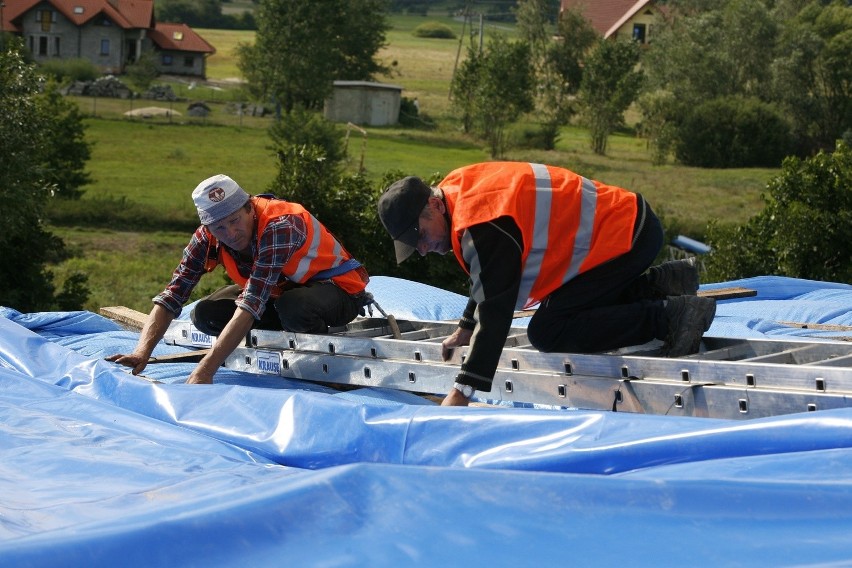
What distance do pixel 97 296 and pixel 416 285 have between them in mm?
7765

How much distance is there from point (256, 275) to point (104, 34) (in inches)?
2169

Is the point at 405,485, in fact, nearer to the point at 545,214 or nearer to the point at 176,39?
the point at 545,214

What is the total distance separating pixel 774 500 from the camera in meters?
2.59

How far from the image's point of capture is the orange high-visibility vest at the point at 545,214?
3801 millimetres

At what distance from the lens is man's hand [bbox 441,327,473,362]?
436 cm

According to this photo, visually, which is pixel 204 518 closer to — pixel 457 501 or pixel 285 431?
pixel 457 501

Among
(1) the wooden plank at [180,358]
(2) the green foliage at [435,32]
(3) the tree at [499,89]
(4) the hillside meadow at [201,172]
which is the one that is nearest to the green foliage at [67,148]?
(4) the hillside meadow at [201,172]

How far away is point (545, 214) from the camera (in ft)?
12.7

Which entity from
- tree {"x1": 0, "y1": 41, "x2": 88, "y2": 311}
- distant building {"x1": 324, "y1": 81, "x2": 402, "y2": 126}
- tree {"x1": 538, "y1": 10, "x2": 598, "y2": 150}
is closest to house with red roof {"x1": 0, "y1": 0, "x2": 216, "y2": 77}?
distant building {"x1": 324, "y1": 81, "x2": 402, "y2": 126}

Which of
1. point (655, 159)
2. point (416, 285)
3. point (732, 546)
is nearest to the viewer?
point (732, 546)

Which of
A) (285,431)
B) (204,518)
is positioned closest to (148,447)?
(285,431)

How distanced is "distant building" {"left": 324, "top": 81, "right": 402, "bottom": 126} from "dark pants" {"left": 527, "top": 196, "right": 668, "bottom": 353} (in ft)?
134

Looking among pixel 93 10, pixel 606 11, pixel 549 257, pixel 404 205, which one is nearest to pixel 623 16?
pixel 606 11

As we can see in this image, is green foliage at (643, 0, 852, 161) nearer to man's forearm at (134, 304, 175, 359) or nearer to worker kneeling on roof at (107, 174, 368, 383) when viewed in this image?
worker kneeling on roof at (107, 174, 368, 383)
